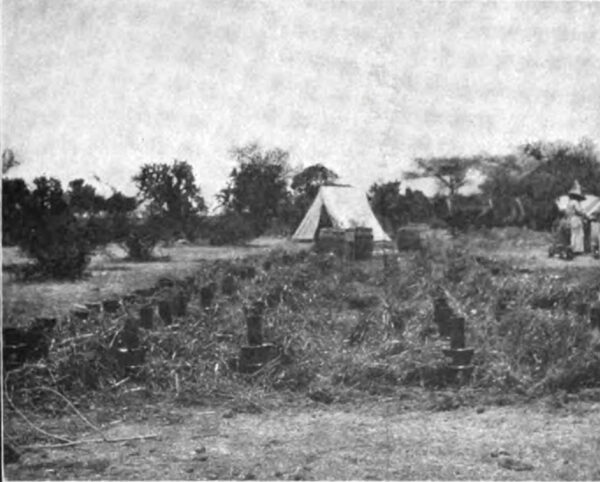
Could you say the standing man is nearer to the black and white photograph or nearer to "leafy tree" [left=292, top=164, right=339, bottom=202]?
the black and white photograph

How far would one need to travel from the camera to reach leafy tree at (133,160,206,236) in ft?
18.7

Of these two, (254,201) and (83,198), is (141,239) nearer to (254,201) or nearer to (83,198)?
(254,201)

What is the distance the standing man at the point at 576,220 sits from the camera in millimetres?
7395

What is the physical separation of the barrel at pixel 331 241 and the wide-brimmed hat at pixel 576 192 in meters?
3.54

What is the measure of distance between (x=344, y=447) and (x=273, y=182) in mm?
3575

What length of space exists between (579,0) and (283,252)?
19.0ft

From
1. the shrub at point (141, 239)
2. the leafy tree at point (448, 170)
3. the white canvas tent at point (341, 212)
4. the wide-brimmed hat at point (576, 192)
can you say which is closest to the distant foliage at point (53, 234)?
the shrub at point (141, 239)

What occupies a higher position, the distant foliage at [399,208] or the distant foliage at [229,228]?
the distant foliage at [399,208]

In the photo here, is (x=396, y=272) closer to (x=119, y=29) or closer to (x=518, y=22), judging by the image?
(x=518, y=22)

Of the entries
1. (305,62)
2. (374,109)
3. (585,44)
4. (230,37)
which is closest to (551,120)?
(585,44)

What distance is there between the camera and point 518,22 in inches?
194

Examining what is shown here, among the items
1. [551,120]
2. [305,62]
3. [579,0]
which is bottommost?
[551,120]

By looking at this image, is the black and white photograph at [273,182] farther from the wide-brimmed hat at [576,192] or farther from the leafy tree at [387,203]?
the leafy tree at [387,203]

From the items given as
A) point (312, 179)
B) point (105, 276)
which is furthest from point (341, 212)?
point (105, 276)
